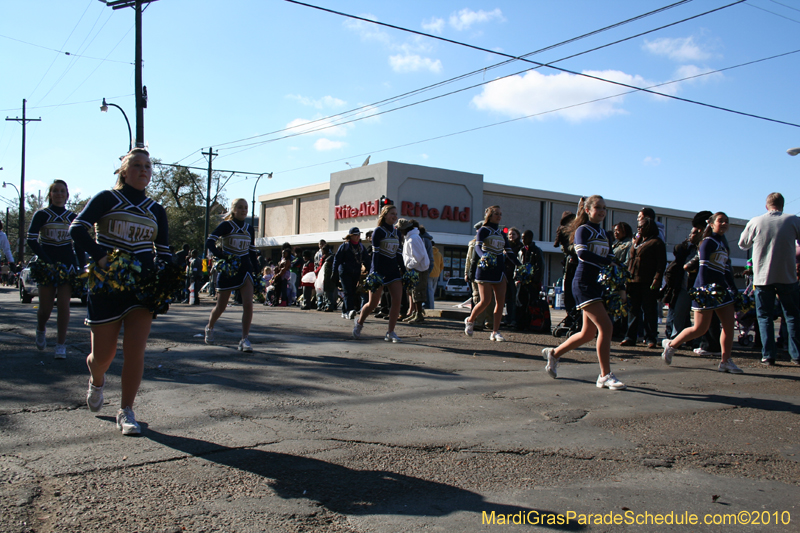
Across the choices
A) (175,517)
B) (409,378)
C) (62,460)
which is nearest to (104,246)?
(62,460)

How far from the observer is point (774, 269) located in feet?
24.5

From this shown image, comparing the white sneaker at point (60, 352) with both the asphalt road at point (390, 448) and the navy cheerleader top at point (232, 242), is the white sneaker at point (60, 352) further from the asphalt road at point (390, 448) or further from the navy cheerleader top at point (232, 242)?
the navy cheerleader top at point (232, 242)

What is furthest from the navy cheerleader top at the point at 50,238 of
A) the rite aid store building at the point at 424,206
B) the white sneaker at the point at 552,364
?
the rite aid store building at the point at 424,206

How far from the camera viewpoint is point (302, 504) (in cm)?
289

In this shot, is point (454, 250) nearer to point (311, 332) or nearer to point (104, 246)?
point (311, 332)

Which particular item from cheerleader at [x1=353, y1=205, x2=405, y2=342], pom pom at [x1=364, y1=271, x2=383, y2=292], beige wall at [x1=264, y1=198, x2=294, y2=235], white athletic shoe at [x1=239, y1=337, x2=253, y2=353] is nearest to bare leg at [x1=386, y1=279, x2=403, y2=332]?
cheerleader at [x1=353, y1=205, x2=405, y2=342]

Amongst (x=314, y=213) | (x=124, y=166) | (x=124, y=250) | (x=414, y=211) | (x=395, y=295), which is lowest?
(x=395, y=295)

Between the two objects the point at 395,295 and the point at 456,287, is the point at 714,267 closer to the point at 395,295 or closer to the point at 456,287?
the point at 395,295

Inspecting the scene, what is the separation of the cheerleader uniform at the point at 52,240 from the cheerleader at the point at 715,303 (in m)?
7.04

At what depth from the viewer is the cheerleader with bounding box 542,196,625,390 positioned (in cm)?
578

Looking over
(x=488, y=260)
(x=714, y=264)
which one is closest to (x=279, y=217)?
(x=488, y=260)

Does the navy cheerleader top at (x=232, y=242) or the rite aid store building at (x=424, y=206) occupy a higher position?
the rite aid store building at (x=424, y=206)

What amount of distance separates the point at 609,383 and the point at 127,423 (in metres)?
4.26

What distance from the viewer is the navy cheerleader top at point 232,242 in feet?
25.0
